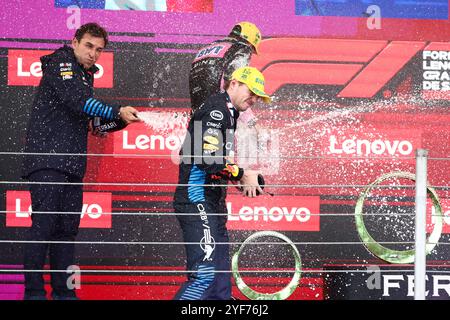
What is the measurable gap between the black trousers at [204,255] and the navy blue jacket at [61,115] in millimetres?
740

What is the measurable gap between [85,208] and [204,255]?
1356 millimetres

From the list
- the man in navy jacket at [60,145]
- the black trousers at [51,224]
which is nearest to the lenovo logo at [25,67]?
the man in navy jacket at [60,145]

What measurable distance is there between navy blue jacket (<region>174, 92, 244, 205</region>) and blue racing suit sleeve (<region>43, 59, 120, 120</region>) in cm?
48

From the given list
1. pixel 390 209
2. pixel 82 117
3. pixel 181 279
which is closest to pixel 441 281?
pixel 390 209

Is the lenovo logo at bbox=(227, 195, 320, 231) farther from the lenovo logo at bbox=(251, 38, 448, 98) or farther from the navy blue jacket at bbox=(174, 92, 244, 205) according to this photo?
the navy blue jacket at bbox=(174, 92, 244, 205)

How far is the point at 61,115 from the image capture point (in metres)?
5.59

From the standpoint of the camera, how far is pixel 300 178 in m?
6.31

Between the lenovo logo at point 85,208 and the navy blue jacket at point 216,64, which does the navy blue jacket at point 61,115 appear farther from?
the navy blue jacket at point 216,64

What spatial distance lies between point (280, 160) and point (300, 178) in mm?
171

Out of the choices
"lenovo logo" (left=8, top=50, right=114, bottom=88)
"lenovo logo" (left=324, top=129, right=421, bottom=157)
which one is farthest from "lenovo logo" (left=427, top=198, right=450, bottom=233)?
"lenovo logo" (left=8, top=50, right=114, bottom=88)

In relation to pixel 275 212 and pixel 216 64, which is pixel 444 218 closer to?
pixel 275 212
